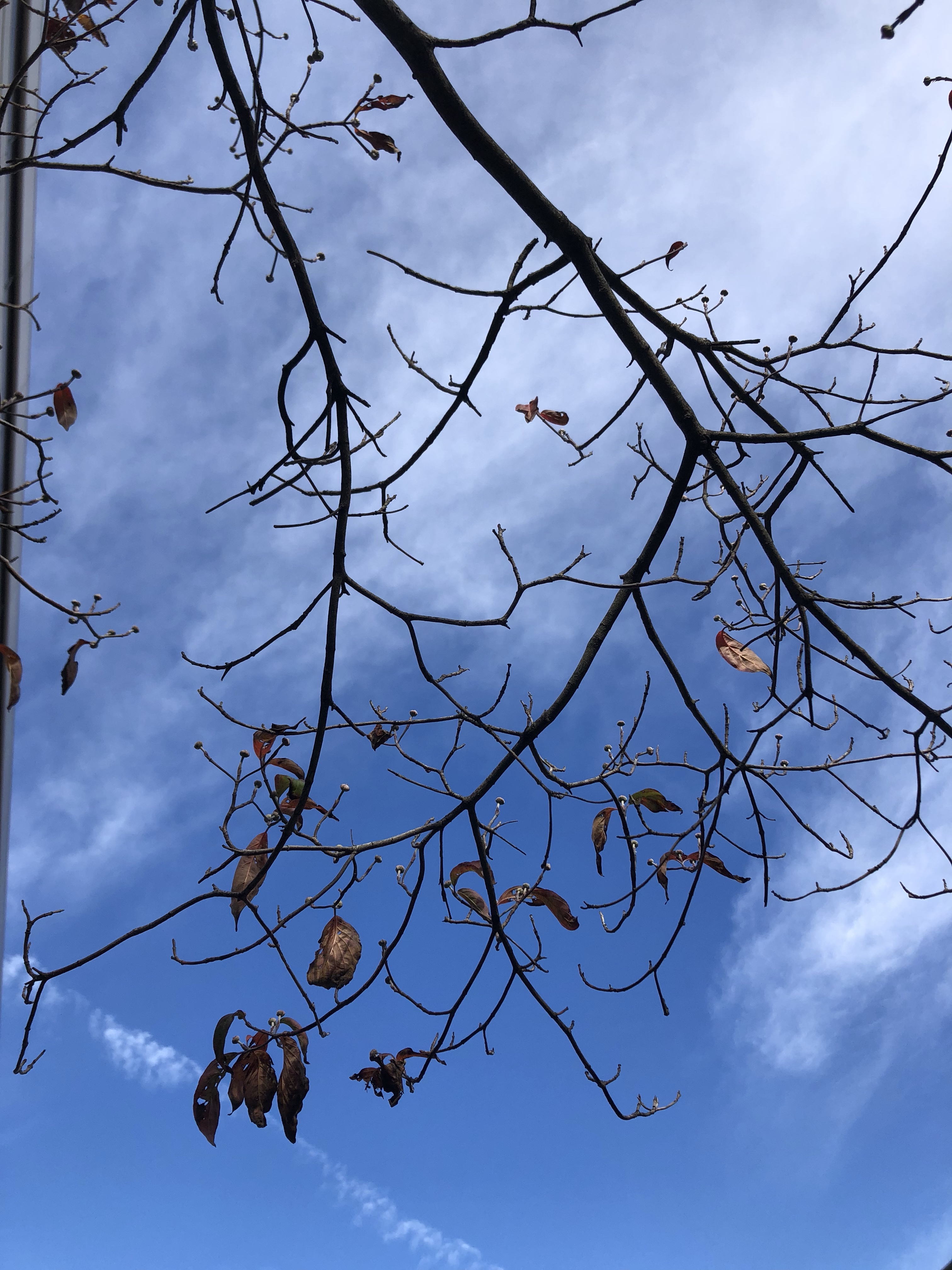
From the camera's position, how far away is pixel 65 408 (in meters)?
2.01

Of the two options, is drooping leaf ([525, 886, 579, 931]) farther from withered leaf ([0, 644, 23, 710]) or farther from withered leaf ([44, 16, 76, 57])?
withered leaf ([44, 16, 76, 57])

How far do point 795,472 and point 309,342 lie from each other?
46.3 inches

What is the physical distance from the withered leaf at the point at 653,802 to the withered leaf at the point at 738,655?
1.17 ft

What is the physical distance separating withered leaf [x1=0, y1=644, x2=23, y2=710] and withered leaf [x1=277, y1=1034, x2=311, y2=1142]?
101cm

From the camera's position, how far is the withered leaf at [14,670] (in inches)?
76.2

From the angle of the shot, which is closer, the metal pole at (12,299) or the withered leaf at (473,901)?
the withered leaf at (473,901)

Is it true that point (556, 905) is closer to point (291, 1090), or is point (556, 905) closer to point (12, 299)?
point (291, 1090)

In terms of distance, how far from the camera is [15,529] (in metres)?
1.88

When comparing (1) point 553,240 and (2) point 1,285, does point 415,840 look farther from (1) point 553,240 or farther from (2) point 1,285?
(2) point 1,285

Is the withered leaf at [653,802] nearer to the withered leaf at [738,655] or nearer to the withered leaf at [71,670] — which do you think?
the withered leaf at [738,655]

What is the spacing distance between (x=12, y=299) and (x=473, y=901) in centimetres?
256

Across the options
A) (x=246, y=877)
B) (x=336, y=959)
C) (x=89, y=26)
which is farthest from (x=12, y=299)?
(x=336, y=959)

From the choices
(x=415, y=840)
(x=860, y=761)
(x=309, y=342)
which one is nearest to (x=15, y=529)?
(x=309, y=342)

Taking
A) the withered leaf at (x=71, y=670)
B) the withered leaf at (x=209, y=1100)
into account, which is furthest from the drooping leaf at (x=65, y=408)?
the withered leaf at (x=209, y=1100)
